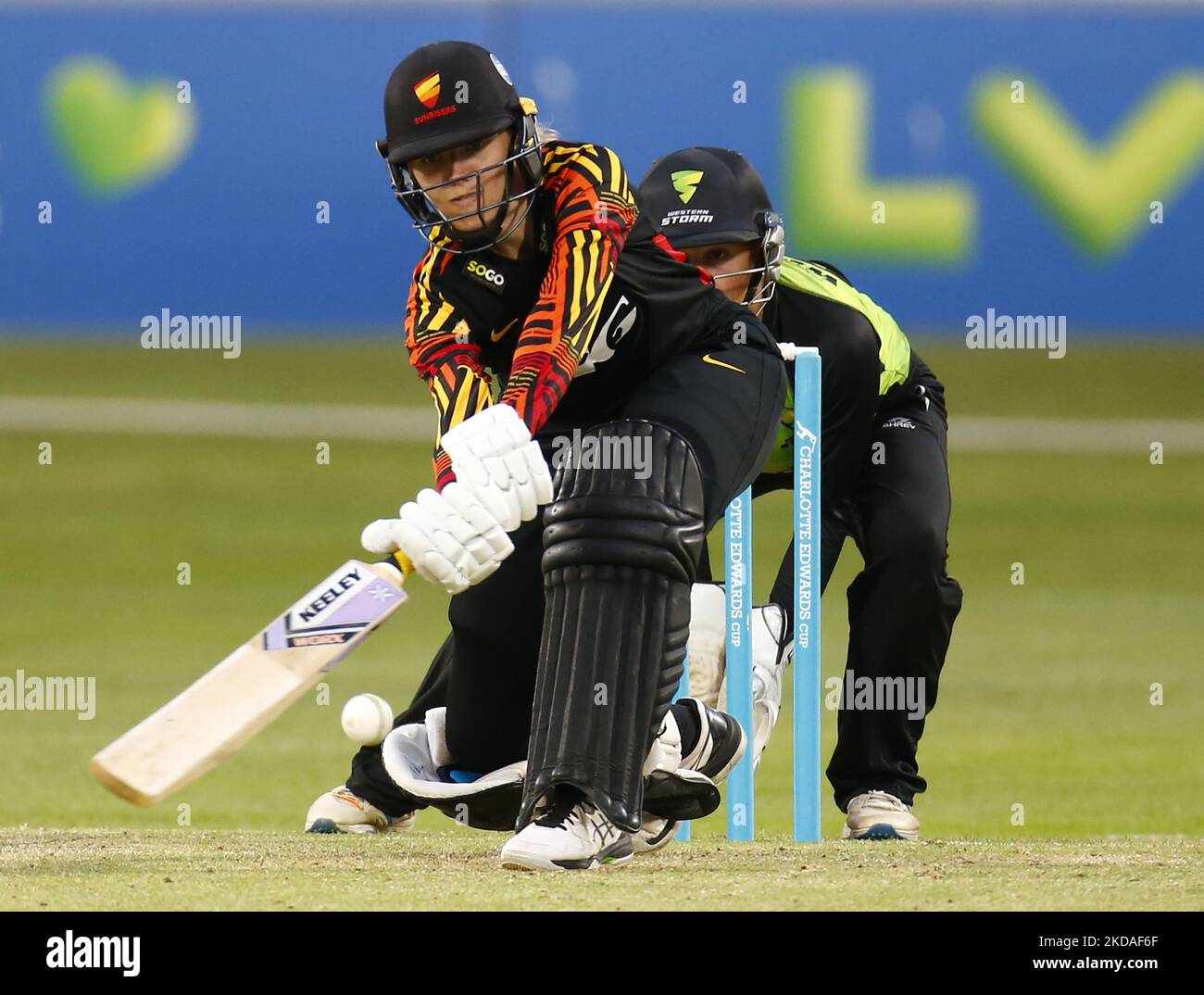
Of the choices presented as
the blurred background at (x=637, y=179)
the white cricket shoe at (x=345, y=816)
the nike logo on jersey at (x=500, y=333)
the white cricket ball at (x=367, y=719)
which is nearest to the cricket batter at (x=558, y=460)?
the nike logo on jersey at (x=500, y=333)

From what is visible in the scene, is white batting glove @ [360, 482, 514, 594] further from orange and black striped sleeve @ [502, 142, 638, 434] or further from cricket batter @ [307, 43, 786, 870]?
orange and black striped sleeve @ [502, 142, 638, 434]

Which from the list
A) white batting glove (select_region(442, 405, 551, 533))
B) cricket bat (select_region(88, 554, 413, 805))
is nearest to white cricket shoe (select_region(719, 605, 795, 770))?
white batting glove (select_region(442, 405, 551, 533))

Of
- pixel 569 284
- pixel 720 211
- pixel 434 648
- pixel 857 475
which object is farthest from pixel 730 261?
pixel 434 648

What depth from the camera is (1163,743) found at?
735 cm

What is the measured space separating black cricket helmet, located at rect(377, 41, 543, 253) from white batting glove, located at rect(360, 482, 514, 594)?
53 cm

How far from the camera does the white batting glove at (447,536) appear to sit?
2.94m

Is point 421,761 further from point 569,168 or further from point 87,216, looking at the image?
point 87,216

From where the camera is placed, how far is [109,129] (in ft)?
51.9

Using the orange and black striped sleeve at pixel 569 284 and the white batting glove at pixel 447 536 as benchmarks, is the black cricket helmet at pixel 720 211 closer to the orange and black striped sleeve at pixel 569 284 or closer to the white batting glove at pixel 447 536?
the orange and black striped sleeve at pixel 569 284

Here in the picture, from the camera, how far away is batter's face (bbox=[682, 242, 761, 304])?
178 inches

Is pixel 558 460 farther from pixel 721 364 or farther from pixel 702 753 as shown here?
pixel 702 753

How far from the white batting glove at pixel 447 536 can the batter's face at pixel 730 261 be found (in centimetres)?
167

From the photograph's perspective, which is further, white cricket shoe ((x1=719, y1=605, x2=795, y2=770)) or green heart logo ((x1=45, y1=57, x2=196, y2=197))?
green heart logo ((x1=45, y1=57, x2=196, y2=197))

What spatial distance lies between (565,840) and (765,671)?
1375 mm
